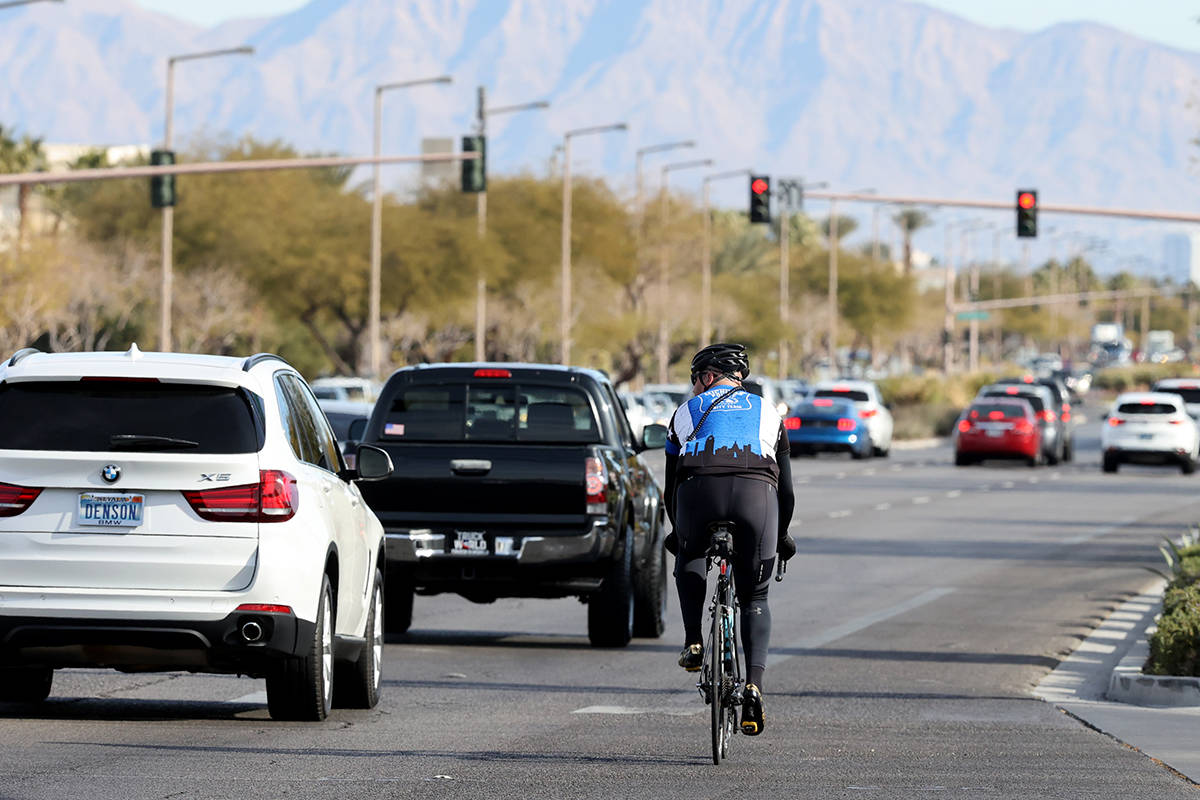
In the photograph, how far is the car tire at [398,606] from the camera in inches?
631

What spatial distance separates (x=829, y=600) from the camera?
20297 mm

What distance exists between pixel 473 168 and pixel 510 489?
89.1 ft

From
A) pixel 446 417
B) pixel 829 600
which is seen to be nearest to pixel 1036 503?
pixel 829 600

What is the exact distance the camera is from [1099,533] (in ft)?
98.2

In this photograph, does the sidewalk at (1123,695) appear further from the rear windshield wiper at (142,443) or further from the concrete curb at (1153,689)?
the rear windshield wiper at (142,443)

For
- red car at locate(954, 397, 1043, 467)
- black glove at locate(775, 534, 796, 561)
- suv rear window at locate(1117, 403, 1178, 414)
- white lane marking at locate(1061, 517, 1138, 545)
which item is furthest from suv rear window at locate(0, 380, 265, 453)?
red car at locate(954, 397, 1043, 467)

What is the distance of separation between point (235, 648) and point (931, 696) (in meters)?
4.69

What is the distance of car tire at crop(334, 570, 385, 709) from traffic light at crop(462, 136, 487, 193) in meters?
29.8

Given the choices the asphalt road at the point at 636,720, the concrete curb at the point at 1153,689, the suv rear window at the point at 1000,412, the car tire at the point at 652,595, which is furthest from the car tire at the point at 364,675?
the suv rear window at the point at 1000,412

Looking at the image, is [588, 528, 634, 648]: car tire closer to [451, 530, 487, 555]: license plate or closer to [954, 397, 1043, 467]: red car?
[451, 530, 487, 555]: license plate

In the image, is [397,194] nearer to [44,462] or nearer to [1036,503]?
[1036,503]

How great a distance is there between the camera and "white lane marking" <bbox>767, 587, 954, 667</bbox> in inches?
Result: 638

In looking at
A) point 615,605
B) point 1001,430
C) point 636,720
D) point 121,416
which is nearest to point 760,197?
point 1001,430

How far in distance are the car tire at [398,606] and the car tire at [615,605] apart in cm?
128
